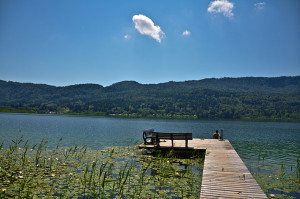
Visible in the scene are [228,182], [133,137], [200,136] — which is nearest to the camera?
[228,182]

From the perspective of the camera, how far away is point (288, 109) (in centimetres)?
19038

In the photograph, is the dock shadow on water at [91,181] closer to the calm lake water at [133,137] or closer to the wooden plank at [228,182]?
the wooden plank at [228,182]

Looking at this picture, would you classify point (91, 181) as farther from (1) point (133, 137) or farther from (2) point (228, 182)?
(1) point (133, 137)

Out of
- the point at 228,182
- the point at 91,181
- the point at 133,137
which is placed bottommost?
the point at 133,137

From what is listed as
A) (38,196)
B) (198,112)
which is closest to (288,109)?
(198,112)

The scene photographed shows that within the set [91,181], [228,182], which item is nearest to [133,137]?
[91,181]

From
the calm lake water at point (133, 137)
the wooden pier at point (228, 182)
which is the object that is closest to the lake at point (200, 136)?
the calm lake water at point (133, 137)

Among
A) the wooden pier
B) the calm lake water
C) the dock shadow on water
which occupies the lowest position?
the calm lake water

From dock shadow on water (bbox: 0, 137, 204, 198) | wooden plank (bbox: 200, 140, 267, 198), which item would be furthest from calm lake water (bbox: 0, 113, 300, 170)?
wooden plank (bbox: 200, 140, 267, 198)

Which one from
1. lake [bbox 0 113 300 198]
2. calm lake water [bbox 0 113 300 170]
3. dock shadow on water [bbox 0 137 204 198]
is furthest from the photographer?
calm lake water [bbox 0 113 300 170]

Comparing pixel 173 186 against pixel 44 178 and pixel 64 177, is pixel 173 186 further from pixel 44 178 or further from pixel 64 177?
pixel 44 178

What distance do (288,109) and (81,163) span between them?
220 metres

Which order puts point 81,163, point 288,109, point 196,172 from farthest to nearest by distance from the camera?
1. point 288,109
2. point 81,163
3. point 196,172

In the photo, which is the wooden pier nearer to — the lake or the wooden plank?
the wooden plank
